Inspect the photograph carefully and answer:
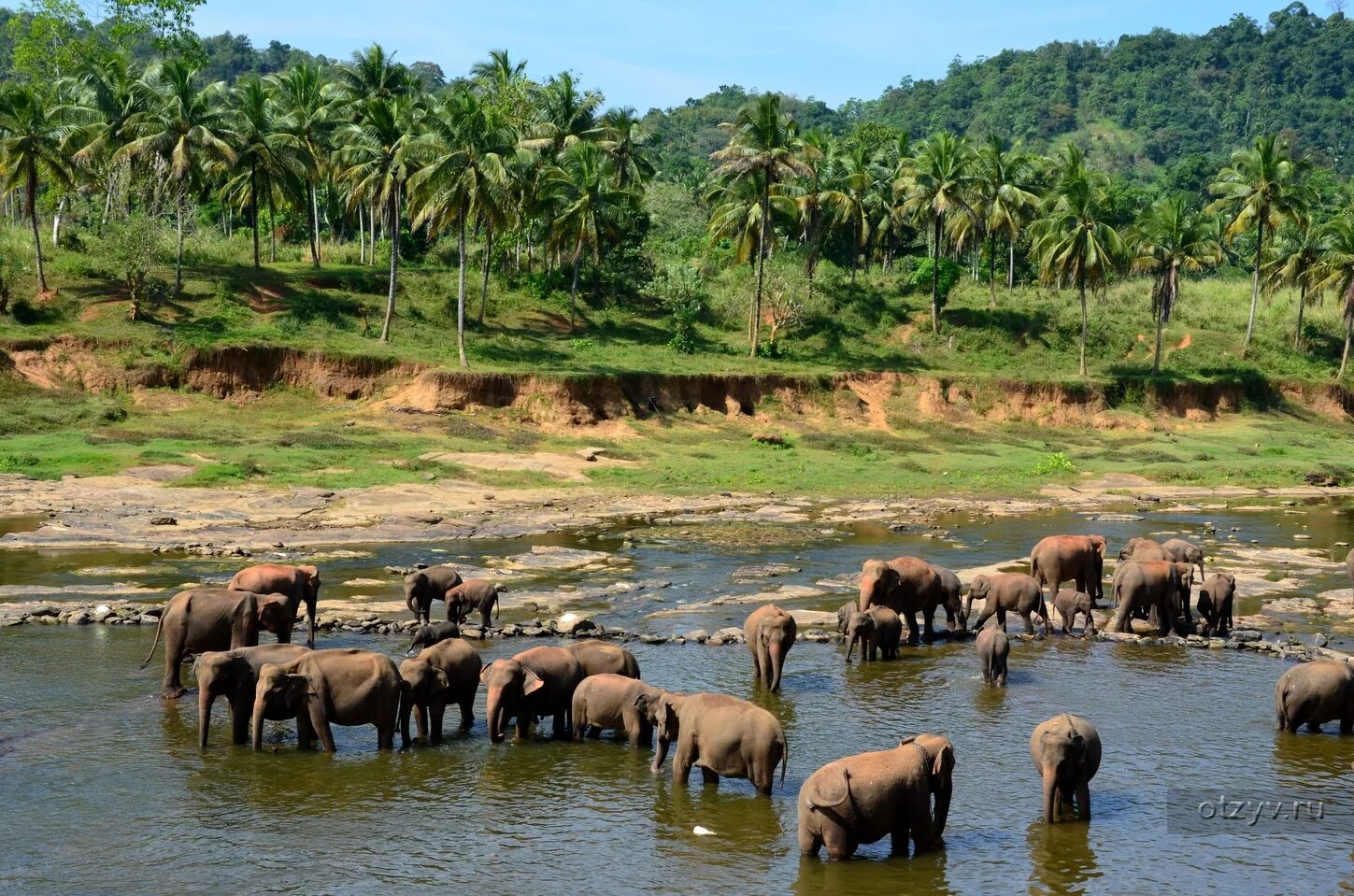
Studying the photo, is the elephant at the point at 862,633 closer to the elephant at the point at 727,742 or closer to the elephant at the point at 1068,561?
the elephant at the point at 1068,561

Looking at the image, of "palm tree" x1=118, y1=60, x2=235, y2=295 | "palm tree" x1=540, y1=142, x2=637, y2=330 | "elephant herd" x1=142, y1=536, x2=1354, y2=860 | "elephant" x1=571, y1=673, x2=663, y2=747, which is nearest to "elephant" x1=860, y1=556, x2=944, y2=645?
"elephant herd" x1=142, y1=536, x2=1354, y2=860

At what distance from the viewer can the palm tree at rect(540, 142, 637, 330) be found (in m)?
62.2

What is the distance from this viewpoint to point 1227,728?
17625 mm

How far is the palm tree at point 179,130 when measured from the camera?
54.9 meters

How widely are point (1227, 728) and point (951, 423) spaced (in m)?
42.0

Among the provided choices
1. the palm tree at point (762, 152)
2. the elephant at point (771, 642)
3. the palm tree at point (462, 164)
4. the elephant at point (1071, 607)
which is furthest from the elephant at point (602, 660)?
the palm tree at point (762, 152)

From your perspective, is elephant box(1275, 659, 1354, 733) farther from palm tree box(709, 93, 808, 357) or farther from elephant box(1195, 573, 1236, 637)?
palm tree box(709, 93, 808, 357)

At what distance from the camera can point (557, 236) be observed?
63938mm

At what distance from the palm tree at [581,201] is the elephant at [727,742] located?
49.2 meters

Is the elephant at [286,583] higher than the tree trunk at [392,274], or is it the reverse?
the tree trunk at [392,274]

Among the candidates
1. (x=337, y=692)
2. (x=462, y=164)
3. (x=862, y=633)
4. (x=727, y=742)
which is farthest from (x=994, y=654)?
(x=462, y=164)

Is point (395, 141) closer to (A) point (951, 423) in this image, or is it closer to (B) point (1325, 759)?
(A) point (951, 423)

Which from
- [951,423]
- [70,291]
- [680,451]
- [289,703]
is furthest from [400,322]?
[289,703]

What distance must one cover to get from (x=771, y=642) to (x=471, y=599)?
6.06 metres
